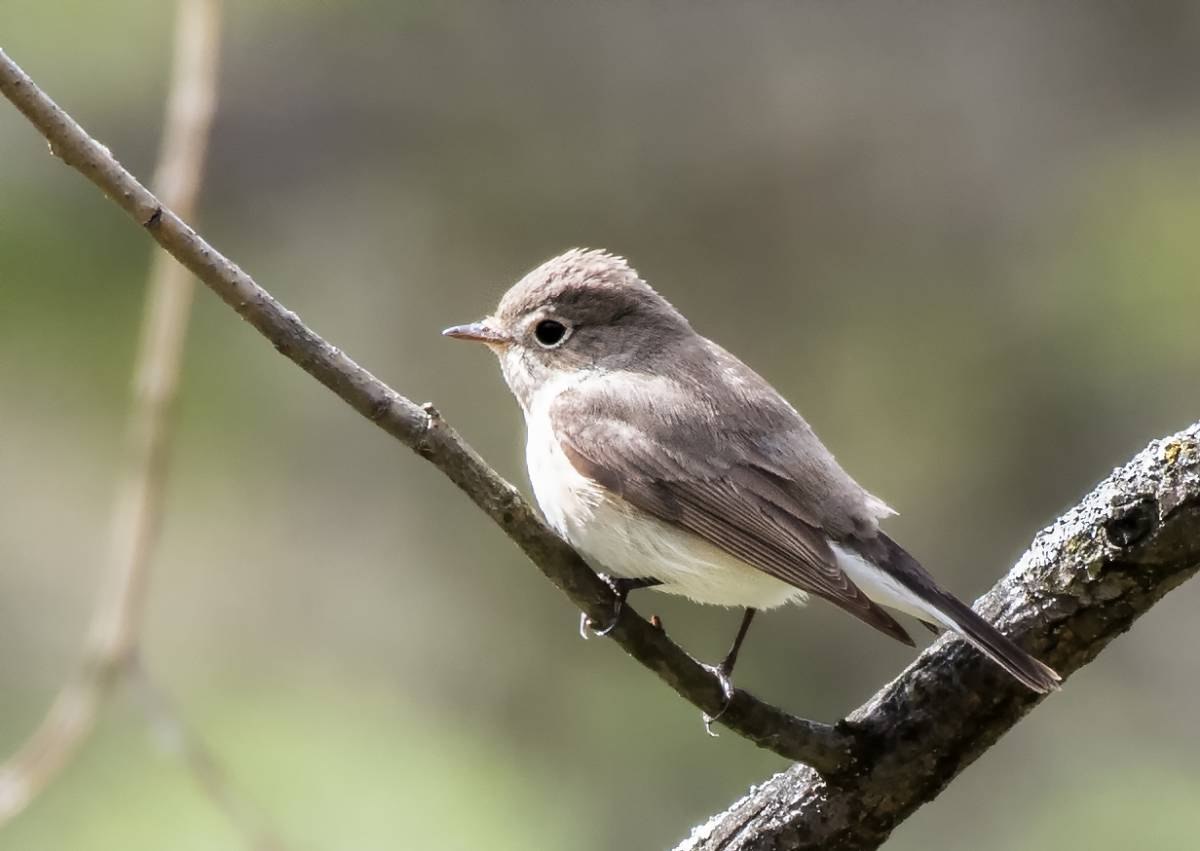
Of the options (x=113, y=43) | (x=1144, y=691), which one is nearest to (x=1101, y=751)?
(x=1144, y=691)

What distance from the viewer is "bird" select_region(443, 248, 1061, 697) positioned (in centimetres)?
288

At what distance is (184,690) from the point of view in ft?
16.0

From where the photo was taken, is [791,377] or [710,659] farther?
[791,377]

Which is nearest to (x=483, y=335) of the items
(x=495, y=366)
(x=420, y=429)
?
(x=420, y=429)

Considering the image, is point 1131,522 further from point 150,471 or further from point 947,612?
point 150,471

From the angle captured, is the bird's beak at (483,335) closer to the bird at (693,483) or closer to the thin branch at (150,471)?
the bird at (693,483)

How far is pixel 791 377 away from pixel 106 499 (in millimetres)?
3079

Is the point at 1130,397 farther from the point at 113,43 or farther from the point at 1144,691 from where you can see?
the point at 113,43

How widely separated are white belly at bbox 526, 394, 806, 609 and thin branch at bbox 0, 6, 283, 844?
859mm

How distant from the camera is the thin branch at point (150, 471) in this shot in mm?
3064

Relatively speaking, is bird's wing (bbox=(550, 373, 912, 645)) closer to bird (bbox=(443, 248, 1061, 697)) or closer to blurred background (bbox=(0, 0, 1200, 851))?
bird (bbox=(443, 248, 1061, 697))

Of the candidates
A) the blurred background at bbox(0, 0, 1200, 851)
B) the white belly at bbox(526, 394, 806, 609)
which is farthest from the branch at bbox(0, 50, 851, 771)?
the blurred background at bbox(0, 0, 1200, 851)

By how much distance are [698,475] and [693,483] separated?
0.02m

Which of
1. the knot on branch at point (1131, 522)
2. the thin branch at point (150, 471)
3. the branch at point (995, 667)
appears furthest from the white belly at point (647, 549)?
the thin branch at point (150, 471)
